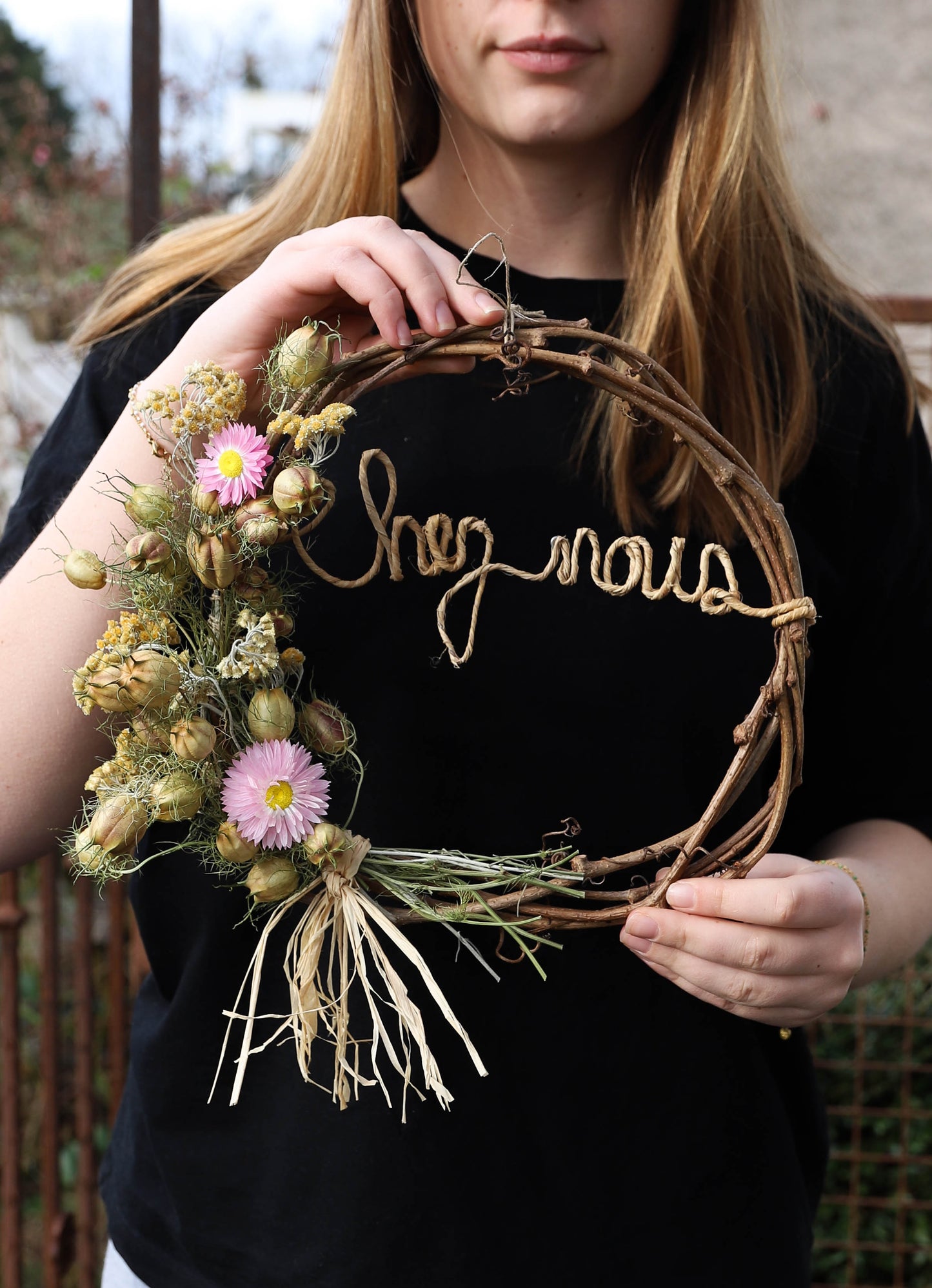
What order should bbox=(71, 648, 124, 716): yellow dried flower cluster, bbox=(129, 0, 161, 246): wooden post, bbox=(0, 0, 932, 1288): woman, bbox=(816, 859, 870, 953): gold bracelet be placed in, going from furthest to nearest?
bbox=(129, 0, 161, 246): wooden post < bbox=(816, 859, 870, 953): gold bracelet < bbox=(0, 0, 932, 1288): woman < bbox=(71, 648, 124, 716): yellow dried flower cluster

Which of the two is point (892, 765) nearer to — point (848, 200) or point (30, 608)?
point (30, 608)

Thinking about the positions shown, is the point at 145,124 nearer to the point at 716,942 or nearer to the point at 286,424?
the point at 286,424

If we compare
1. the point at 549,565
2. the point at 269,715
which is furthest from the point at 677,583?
the point at 269,715

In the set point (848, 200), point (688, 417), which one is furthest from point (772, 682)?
point (848, 200)

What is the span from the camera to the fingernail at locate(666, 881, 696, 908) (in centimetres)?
81

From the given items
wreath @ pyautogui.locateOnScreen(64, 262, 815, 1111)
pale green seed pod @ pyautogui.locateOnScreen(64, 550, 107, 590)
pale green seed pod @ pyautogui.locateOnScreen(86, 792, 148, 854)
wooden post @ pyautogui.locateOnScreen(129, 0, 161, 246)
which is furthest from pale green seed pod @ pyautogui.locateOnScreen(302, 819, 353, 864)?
wooden post @ pyautogui.locateOnScreen(129, 0, 161, 246)

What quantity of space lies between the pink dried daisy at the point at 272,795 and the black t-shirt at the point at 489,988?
0.19 meters

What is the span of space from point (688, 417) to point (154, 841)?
22.3 inches

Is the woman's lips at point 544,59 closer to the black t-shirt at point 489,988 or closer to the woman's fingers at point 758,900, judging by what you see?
the black t-shirt at point 489,988

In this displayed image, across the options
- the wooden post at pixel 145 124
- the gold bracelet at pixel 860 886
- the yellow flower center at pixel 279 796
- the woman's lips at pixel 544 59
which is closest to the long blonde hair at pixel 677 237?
the woman's lips at pixel 544 59

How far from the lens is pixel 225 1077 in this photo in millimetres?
970

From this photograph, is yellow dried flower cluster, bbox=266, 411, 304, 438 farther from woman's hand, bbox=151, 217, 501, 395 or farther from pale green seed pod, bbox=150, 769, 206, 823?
pale green seed pod, bbox=150, 769, 206, 823

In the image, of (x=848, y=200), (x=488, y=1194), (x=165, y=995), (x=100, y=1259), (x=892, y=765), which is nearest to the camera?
(x=488, y=1194)

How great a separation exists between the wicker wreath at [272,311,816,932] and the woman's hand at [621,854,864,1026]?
0.07 feet
